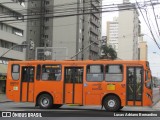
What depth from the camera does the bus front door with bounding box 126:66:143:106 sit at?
20.9m

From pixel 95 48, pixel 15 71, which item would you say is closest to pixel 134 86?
pixel 15 71

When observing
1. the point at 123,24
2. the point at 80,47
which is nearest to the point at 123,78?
the point at 80,47

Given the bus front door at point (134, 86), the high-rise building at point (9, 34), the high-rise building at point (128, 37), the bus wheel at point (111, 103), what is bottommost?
the bus wheel at point (111, 103)

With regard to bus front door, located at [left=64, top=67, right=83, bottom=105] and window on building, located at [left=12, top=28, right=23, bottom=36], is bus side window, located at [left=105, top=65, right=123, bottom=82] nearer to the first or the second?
bus front door, located at [left=64, top=67, right=83, bottom=105]

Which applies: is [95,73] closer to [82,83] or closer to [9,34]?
[82,83]

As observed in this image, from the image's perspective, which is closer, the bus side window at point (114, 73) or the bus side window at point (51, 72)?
the bus side window at point (114, 73)

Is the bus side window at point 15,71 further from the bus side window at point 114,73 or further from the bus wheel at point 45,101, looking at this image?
the bus side window at point 114,73

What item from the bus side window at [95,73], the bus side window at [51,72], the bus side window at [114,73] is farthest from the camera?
the bus side window at [51,72]

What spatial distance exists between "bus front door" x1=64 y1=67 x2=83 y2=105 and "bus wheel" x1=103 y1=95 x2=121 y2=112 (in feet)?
5.04

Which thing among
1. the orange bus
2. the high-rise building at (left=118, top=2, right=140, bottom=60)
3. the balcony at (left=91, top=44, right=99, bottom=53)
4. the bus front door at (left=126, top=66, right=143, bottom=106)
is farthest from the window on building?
the high-rise building at (left=118, top=2, right=140, bottom=60)

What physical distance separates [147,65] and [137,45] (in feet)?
375

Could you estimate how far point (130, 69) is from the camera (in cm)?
2116

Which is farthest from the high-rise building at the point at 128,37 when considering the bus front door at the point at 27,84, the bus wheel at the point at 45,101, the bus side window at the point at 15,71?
the bus wheel at the point at 45,101

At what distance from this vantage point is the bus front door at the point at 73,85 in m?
22.1
